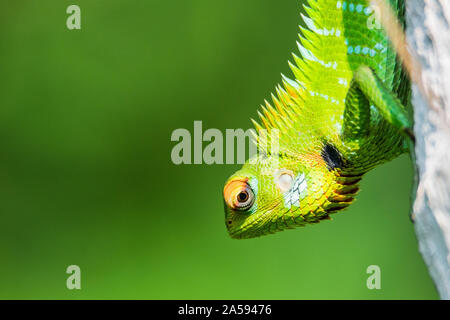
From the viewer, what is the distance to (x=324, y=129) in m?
2.68

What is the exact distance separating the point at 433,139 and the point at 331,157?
43.7 inches

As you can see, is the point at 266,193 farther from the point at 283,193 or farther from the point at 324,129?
the point at 324,129

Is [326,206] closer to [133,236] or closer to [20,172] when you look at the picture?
[133,236]

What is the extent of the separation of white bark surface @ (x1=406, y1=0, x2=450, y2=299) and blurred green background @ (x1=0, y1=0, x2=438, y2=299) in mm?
3501

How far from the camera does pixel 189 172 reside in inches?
218

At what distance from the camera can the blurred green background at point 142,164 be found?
202 inches

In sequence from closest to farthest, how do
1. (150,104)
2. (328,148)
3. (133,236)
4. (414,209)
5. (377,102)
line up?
1. (414,209)
2. (377,102)
3. (328,148)
4. (133,236)
5. (150,104)

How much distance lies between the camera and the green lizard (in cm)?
248

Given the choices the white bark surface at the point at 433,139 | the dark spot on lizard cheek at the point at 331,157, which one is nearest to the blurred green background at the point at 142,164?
the dark spot on lizard cheek at the point at 331,157

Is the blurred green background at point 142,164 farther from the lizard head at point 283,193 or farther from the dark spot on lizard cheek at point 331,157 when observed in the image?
the dark spot on lizard cheek at point 331,157

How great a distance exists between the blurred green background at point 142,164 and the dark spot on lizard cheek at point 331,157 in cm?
253

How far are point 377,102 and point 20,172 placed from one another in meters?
4.31

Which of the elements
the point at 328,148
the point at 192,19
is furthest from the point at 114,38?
the point at 328,148

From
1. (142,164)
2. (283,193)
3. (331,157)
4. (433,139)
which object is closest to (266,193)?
(283,193)
